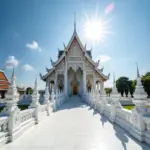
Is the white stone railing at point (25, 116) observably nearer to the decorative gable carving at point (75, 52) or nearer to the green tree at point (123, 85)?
the decorative gable carving at point (75, 52)

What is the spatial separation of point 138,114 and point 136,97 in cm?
44

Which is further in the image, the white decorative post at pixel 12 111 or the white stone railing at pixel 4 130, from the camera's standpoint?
the white decorative post at pixel 12 111

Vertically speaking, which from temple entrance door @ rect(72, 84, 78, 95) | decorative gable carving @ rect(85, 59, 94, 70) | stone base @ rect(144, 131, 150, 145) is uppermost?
decorative gable carving @ rect(85, 59, 94, 70)

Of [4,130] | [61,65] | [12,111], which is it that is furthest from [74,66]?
[4,130]

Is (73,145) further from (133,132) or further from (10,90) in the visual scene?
(10,90)

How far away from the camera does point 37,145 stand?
3457mm

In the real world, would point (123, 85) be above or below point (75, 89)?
above

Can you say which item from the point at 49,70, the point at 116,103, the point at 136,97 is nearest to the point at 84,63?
the point at 49,70

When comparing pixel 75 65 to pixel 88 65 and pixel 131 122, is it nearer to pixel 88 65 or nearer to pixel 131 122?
pixel 88 65

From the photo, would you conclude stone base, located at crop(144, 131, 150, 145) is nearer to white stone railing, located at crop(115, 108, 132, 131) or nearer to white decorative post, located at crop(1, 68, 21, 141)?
white stone railing, located at crop(115, 108, 132, 131)

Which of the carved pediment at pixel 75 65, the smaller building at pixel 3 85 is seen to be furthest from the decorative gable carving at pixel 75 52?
the smaller building at pixel 3 85

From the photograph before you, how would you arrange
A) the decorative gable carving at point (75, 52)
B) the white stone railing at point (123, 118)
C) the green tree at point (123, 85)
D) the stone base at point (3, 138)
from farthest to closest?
1. the green tree at point (123, 85)
2. the decorative gable carving at point (75, 52)
3. the white stone railing at point (123, 118)
4. the stone base at point (3, 138)

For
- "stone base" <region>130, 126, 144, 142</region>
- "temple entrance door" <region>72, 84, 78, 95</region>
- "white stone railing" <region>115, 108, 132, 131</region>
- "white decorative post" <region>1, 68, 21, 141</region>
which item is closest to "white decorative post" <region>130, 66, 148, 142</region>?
"stone base" <region>130, 126, 144, 142</region>

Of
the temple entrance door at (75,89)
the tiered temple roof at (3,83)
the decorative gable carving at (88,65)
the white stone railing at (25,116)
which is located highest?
the decorative gable carving at (88,65)
